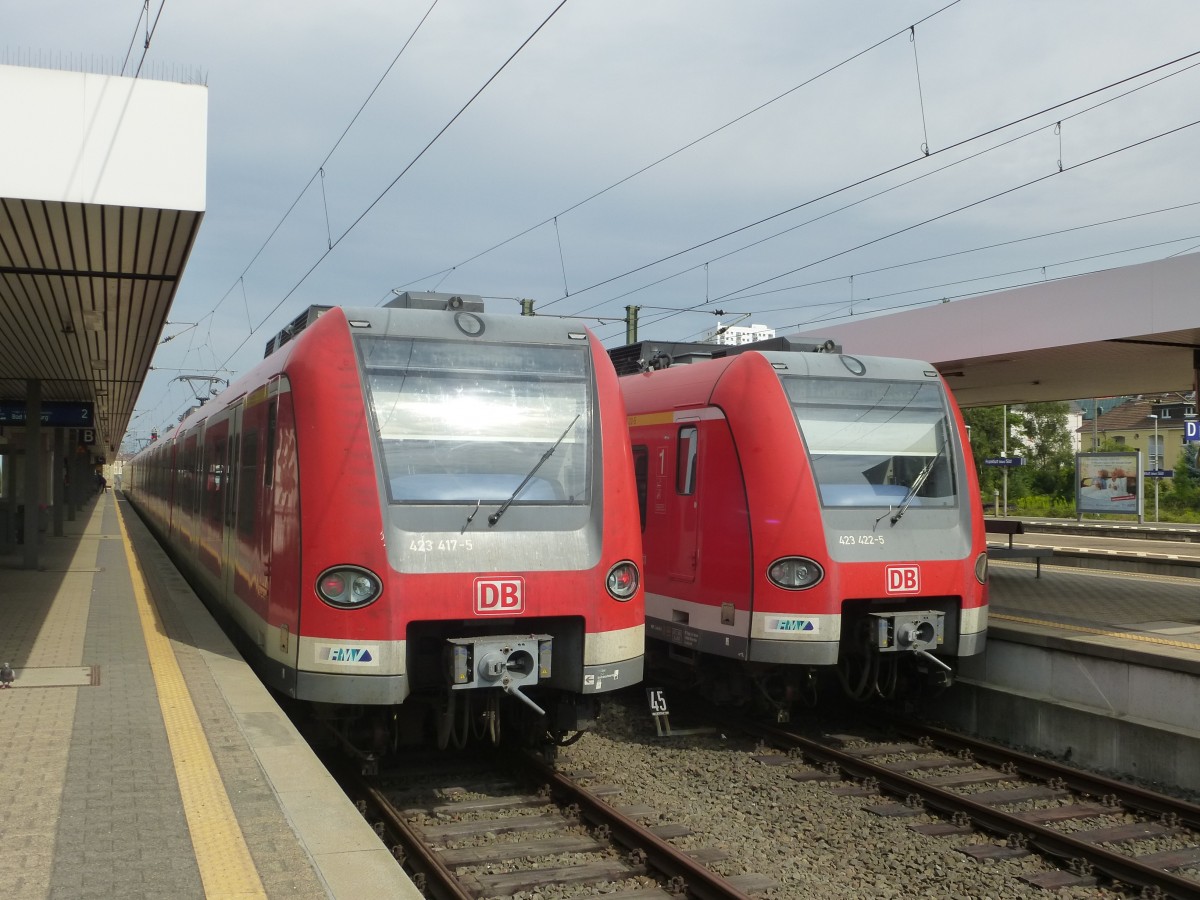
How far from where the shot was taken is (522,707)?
759 centimetres

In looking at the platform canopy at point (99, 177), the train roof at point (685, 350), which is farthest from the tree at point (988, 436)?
the platform canopy at point (99, 177)

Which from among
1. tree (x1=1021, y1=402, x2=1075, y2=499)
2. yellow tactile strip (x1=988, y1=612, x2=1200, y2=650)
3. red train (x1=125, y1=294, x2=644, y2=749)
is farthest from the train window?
tree (x1=1021, y1=402, x2=1075, y2=499)

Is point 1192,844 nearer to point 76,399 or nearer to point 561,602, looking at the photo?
point 561,602

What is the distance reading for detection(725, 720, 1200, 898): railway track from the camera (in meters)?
6.39

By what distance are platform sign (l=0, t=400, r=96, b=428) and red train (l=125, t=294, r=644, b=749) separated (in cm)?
1672

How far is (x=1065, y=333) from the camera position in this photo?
37.9 ft

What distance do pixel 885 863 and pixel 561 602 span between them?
2.34m

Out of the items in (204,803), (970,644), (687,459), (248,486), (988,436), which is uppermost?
(988,436)

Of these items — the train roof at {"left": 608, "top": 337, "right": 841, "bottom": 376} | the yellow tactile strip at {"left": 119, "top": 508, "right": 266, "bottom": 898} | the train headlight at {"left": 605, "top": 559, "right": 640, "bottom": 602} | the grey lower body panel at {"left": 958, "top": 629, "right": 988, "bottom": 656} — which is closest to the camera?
the yellow tactile strip at {"left": 119, "top": 508, "right": 266, "bottom": 898}

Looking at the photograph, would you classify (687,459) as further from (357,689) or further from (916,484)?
(357,689)

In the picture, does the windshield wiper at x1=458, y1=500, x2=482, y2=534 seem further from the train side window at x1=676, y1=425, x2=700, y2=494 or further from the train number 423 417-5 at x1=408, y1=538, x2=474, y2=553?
the train side window at x1=676, y1=425, x2=700, y2=494

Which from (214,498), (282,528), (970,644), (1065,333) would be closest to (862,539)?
(970,644)

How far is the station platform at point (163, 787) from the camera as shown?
4.34m

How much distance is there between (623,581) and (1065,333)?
22.0 feet
